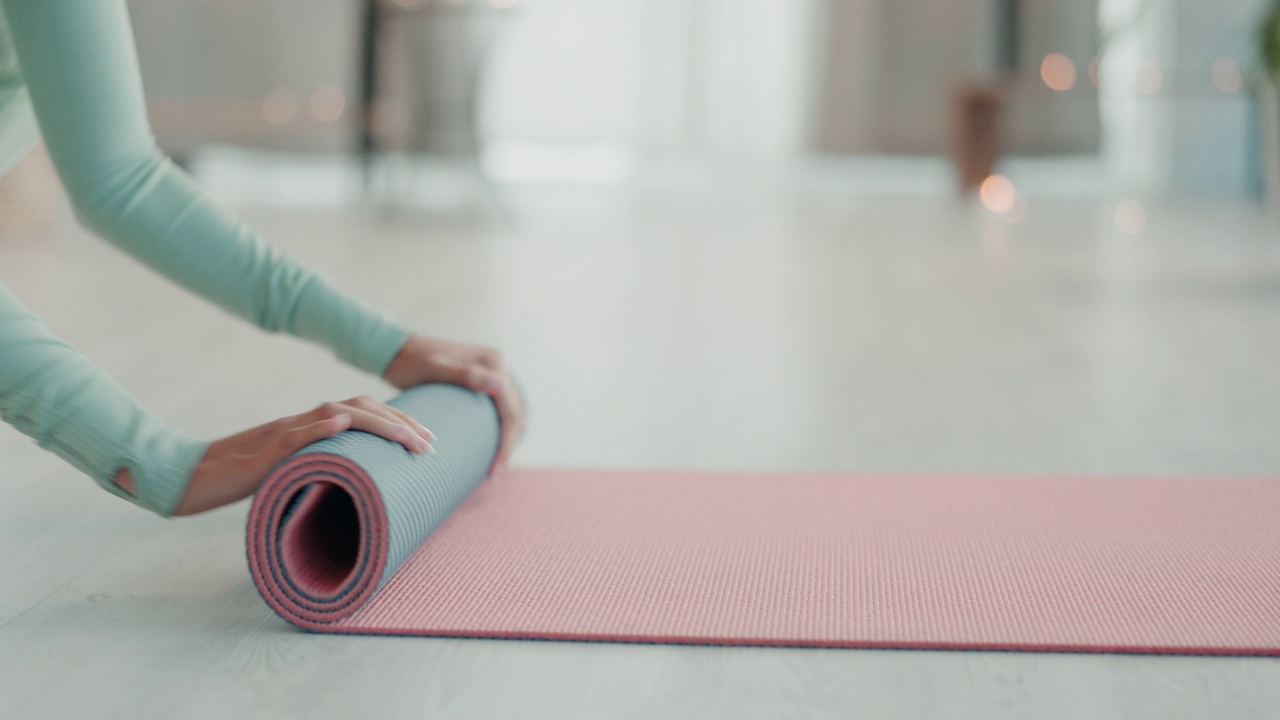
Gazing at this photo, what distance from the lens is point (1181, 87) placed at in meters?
5.99

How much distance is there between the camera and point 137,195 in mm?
1193

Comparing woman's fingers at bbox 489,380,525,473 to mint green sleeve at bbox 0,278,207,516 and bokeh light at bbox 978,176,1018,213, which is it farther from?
bokeh light at bbox 978,176,1018,213

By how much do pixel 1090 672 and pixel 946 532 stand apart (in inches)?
12.8

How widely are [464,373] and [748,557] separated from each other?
13.6 inches

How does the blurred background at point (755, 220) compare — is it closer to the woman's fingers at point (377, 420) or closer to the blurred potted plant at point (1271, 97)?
the blurred potted plant at point (1271, 97)

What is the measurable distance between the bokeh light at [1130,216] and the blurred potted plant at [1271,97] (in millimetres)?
1443

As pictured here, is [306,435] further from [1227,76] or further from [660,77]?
[660,77]

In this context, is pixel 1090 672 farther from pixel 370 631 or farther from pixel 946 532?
pixel 370 631

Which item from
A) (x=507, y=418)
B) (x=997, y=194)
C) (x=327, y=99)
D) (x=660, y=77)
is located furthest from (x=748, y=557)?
(x=327, y=99)

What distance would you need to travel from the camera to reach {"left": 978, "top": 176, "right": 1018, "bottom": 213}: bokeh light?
5755 millimetres

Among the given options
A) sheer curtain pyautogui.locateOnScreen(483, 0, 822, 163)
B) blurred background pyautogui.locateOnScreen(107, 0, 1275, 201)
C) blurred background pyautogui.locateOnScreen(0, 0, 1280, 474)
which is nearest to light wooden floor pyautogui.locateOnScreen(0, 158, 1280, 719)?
blurred background pyautogui.locateOnScreen(0, 0, 1280, 474)

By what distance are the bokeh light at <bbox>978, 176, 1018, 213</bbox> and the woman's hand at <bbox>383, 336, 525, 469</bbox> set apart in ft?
15.4

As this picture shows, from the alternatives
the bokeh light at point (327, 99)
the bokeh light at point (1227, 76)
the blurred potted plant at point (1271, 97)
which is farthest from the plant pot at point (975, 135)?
the bokeh light at point (327, 99)

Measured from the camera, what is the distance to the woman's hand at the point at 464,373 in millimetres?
1309
